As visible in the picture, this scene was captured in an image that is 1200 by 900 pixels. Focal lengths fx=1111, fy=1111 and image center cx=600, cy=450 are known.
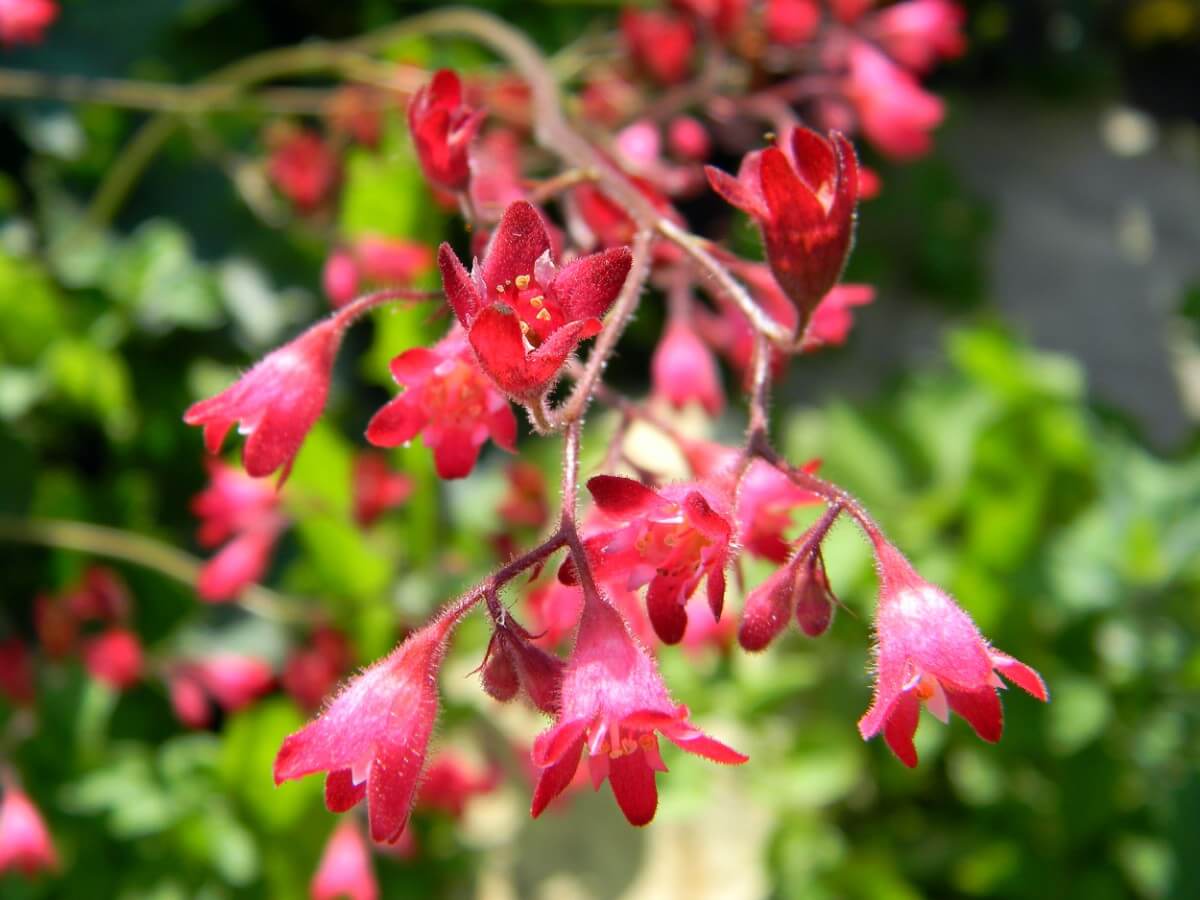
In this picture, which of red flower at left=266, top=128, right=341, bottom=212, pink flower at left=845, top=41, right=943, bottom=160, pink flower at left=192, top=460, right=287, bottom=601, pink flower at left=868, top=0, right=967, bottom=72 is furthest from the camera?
red flower at left=266, top=128, right=341, bottom=212

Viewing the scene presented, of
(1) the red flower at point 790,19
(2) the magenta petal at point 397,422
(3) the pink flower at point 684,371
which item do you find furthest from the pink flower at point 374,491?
(2) the magenta petal at point 397,422

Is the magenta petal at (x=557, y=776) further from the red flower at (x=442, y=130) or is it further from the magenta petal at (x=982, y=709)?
the red flower at (x=442, y=130)

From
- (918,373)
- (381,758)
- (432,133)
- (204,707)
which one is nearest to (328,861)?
(204,707)

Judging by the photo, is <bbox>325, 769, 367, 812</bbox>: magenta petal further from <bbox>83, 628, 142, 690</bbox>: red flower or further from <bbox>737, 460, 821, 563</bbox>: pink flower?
<bbox>83, 628, 142, 690</bbox>: red flower

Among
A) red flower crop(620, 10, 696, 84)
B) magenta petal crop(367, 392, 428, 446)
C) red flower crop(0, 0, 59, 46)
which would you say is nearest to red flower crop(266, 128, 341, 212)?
red flower crop(0, 0, 59, 46)

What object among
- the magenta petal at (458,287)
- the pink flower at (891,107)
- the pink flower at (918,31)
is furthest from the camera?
the pink flower at (918,31)

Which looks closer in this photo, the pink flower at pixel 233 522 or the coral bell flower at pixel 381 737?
the coral bell flower at pixel 381 737
